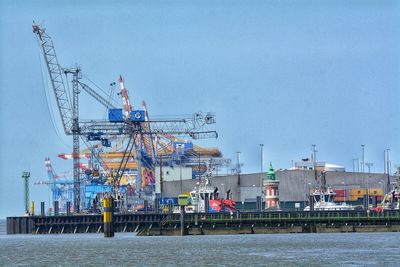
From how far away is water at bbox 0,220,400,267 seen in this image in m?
101

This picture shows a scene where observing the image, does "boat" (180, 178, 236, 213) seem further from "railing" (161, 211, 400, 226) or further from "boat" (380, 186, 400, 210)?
"boat" (380, 186, 400, 210)

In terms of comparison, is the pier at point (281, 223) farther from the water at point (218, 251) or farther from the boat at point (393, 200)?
the boat at point (393, 200)

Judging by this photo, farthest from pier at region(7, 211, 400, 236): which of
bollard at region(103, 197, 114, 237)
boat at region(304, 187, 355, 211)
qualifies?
boat at region(304, 187, 355, 211)

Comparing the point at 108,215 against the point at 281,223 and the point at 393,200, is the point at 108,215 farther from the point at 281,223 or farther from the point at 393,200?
the point at 393,200

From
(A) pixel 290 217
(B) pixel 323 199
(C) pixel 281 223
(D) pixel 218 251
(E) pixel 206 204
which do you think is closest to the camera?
(D) pixel 218 251

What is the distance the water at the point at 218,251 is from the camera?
101062 mm

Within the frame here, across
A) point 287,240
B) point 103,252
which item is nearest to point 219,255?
point 103,252

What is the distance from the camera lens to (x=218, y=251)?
377 ft

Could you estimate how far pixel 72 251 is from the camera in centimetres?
12375

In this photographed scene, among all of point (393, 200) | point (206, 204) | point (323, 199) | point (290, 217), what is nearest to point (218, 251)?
point (290, 217)

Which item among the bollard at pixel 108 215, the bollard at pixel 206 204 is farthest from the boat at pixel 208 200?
the bollard at pixel 108 215

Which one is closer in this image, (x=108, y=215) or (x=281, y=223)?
(x=108, y=215)

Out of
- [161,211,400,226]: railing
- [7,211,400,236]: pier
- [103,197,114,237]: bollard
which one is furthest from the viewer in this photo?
[161,211,400,226]: railing

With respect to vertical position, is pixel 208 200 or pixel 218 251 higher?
pixel 208 200
